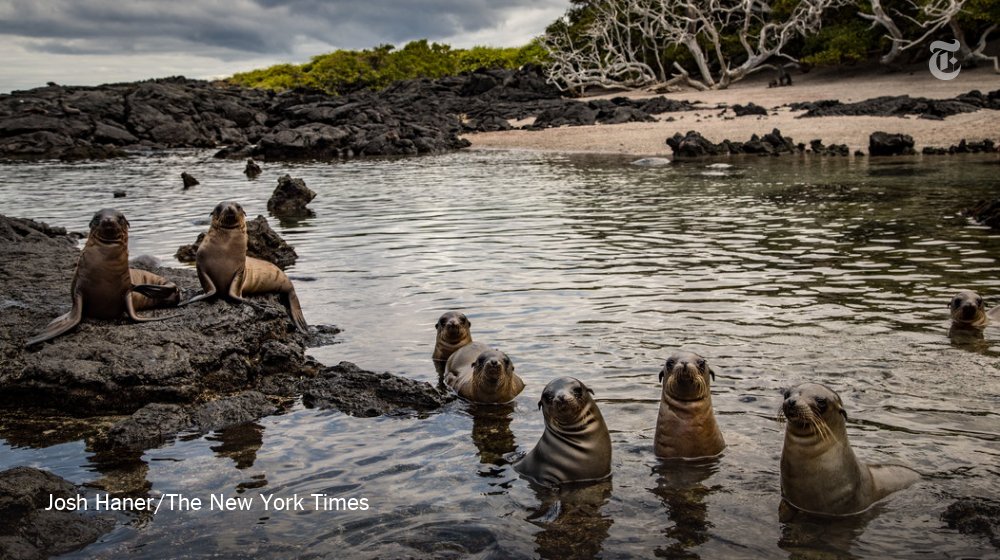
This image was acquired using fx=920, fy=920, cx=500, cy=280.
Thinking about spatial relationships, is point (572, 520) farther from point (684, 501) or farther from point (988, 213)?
point (988, 213)

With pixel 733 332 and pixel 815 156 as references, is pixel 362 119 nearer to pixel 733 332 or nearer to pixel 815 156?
pixel 815 156

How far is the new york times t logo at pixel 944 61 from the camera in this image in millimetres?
44438

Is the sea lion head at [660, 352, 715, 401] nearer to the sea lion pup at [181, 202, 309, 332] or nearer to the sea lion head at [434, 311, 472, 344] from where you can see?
the sea lion head at [434, 311, 472, 344]

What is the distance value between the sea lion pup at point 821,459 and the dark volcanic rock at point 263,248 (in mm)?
11454

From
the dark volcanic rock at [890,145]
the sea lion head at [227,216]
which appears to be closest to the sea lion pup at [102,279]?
the sea lion head at [227,216]

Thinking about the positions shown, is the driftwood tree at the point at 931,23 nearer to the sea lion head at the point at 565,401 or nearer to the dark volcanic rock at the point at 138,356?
the dark volcanic rock at the point at 138,356

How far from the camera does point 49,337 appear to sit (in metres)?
8.41

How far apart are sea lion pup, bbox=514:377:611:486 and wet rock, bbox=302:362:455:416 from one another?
1899 millimetres

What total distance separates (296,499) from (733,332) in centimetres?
590

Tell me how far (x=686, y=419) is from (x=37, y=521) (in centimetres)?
453

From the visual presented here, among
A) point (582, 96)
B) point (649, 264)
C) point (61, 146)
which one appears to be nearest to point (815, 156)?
point (649, 264)

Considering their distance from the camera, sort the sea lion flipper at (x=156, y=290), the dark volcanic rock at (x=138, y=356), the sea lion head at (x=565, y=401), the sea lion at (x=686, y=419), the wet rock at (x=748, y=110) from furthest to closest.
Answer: the wet rock at (x=748, y=110) < the sea lion flipper at (x=156, y=290) < the dark volcanic rock at (x=138, y=356) < the sea lion at (x=686, y=419) < the sea lion head at (x=565, y=401)

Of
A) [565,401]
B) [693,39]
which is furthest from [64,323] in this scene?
[693,39]

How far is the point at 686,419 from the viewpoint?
7.08 m
